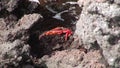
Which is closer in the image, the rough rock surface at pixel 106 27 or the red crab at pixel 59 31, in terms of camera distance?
the rough rock surface at pixel 106 27

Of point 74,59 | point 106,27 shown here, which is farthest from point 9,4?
point 106,27

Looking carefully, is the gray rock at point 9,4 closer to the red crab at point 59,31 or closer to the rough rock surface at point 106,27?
the red crab at point 59,31

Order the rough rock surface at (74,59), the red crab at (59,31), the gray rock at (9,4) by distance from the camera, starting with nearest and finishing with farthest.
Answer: the rough rock surface at (74,59)
the gray rock at (9,4)
the red crab at (59,31)

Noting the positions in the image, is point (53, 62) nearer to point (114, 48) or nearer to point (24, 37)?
point (24, 37)

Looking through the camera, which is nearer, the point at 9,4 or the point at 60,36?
the point at 9,4

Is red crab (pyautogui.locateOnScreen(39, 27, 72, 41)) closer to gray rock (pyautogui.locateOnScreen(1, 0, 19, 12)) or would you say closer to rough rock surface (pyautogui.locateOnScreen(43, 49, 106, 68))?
rough rock surface (pyautogui.locateOnScreen(43, 49, 106, 68))

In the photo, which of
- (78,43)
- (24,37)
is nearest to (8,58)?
(24,37)

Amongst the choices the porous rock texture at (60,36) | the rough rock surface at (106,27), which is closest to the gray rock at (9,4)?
the porous rock texture at (60,36)

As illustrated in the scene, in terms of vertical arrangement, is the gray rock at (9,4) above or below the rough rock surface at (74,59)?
above

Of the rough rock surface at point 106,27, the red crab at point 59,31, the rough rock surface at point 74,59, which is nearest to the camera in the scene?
the rough rock surface at point 106,27

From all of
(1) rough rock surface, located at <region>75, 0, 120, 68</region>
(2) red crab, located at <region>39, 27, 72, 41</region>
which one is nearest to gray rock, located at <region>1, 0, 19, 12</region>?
(2) red crab, located at <region>39, 27, 72, 41</region>

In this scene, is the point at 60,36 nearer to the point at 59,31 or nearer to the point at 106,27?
the point at 59,31

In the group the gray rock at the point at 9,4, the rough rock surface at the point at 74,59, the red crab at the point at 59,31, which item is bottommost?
the rough rock surface at the point at 74,59
